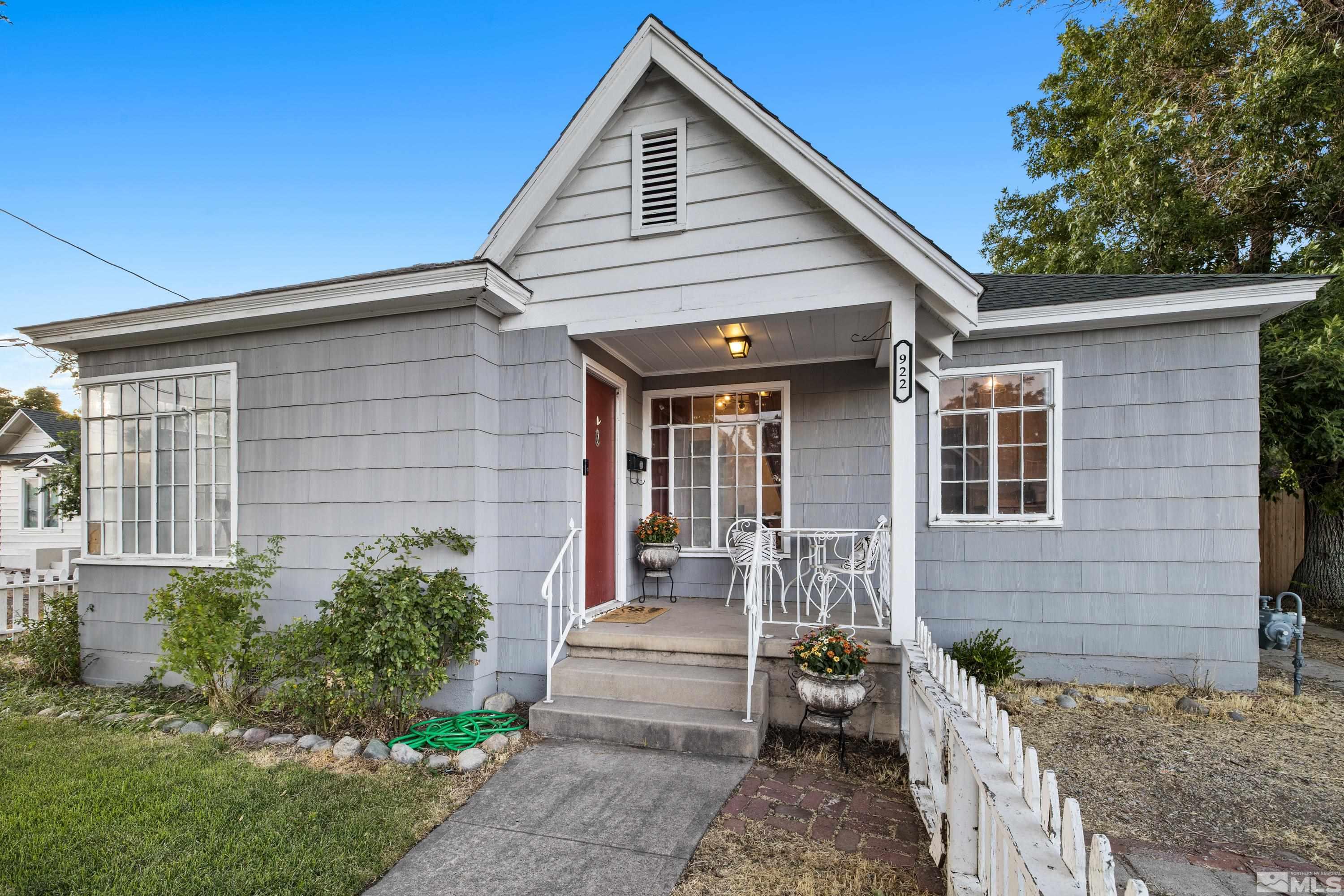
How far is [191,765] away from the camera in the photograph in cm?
337

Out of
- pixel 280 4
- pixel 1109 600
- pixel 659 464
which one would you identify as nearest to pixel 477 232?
pixel 280 4

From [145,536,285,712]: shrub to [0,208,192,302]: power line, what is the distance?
3410 mm

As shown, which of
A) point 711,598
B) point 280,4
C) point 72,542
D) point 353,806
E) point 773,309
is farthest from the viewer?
Answer: point 72,542

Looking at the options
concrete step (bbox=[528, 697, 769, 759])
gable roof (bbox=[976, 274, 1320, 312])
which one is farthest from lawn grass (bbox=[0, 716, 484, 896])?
gable roof (bbox=[976, 274, 1320, 312])

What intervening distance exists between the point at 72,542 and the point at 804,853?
19612 mm

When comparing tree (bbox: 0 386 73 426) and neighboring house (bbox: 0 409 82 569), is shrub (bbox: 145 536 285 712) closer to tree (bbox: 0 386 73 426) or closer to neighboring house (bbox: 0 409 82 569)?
neighboring house (bbox: 0 409 82 569)

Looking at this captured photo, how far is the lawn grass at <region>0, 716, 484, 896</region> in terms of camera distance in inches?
91.4

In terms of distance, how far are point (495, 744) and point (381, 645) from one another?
3.06 feet

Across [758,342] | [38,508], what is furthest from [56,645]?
[38,508]

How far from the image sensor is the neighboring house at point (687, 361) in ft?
13.8

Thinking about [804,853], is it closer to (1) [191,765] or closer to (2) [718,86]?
(1) [191,765]

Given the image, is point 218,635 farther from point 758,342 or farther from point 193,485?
point 758,342

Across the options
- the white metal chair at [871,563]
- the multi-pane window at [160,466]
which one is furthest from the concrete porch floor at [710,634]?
the multi-pane window at [160,466]

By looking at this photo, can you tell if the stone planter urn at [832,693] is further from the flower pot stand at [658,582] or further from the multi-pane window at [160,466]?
the multi-pane window at [160,466]
